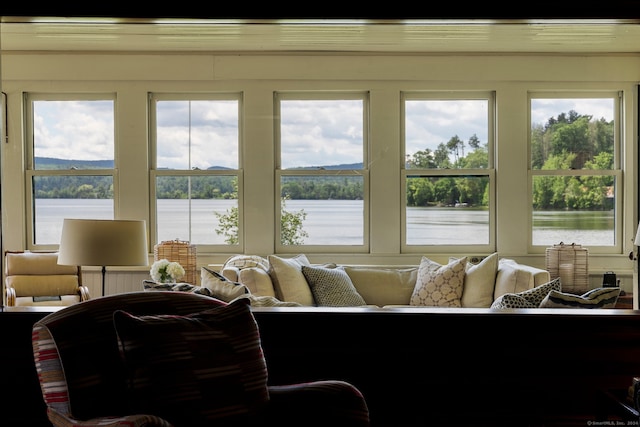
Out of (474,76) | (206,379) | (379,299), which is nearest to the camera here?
(206,379)

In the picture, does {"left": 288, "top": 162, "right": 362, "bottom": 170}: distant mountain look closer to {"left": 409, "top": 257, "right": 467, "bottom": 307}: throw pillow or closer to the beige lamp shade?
{"left": 409, "top": 257, "right": 467, "bottom": 307}: throw pillow

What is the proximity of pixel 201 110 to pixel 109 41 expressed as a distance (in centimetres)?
108

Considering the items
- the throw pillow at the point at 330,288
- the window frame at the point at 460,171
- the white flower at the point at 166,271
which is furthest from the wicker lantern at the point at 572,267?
the white flower at the point at 166,271

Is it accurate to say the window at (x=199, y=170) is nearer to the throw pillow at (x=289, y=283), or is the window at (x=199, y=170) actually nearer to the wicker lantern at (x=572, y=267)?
the throw pillow at (x=289, y=283)

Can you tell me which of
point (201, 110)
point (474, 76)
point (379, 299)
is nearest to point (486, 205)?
point (474, 76)

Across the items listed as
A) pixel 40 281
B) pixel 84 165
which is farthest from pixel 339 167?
pixel 40 281

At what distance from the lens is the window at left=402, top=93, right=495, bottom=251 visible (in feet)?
21.2

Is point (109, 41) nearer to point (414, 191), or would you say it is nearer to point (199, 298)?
point (414, 191)

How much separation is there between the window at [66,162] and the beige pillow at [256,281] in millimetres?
2349

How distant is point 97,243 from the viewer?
11.1ft

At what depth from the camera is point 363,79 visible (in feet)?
20.7

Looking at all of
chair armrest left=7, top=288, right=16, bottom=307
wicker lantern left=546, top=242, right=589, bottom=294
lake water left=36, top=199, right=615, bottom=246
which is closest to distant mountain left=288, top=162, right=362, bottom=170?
lake water left=36, top=199, right=615, bottom=246

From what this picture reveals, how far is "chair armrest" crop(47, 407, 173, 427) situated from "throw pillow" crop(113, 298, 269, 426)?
0.09 metres

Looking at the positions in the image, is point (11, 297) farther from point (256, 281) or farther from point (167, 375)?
point (167, 375)
